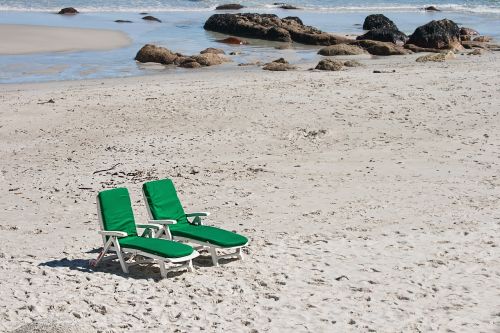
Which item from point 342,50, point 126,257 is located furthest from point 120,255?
point 342,50

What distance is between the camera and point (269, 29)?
37656 millimetres

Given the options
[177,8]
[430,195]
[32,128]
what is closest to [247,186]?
[430,195]

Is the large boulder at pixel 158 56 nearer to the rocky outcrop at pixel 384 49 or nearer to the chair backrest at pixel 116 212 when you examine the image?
the rocky outcrop at pixel 384 49

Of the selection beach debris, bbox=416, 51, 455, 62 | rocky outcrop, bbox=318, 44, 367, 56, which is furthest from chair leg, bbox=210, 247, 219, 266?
rocky outcrop, bbox=318, 44, 367, 56

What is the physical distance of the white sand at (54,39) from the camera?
31430 millimetres

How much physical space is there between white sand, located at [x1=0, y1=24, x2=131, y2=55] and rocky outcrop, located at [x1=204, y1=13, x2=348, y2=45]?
16.7 feet

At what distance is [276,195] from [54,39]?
76.5 feet

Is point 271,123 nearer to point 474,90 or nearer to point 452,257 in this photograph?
point 474,90

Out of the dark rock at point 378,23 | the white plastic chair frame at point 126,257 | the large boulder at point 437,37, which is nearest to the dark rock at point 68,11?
the dark rock at point 378,23

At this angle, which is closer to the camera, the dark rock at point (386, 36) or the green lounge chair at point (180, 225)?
the green lounge chair at point (180, 225)

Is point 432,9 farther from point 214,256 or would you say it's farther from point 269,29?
point 214,256

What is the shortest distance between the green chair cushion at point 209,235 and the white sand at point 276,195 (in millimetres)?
275

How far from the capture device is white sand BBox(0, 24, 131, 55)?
31.4 m

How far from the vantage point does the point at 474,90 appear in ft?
68.7
